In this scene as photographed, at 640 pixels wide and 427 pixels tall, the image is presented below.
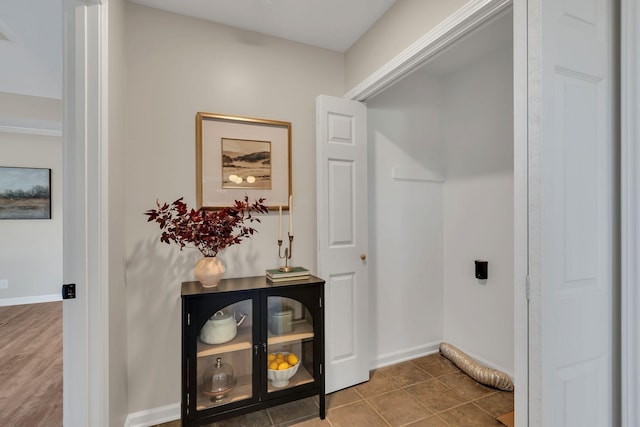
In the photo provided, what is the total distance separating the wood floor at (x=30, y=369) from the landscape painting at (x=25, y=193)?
134cm

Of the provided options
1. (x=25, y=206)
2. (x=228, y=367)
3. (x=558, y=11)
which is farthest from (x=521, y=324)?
(x=25, y=206)

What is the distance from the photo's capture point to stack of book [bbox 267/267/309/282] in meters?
1.97

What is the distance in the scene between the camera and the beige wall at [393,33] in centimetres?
160

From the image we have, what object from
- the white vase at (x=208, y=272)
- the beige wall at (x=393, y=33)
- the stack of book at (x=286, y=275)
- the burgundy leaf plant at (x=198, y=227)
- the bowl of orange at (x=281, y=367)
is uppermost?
the beige wall at (x=393, y=33)

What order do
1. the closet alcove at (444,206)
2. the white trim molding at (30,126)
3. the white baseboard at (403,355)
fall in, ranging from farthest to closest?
the white trim molding at (30,126), the white baseboard at (403,355), the closet alcove at (444,206)

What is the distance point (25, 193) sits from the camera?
170 inches

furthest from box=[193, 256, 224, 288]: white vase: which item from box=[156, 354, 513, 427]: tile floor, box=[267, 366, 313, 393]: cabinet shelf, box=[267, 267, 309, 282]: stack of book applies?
box=[156, 354, 513, 427]: tile floor

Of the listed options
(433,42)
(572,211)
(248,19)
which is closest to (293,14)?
(248,19)

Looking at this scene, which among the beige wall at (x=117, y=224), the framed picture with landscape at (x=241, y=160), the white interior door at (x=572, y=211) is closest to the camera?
the white interior door at (x=572, y=211)

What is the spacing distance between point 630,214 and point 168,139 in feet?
7.68

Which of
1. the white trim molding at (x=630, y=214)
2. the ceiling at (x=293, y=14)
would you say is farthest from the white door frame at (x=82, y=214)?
the white trim molding at (x=630, y=214)

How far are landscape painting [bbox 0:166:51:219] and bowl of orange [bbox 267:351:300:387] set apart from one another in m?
4.49

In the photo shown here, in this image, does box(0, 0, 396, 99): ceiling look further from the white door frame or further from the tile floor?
the tile floor

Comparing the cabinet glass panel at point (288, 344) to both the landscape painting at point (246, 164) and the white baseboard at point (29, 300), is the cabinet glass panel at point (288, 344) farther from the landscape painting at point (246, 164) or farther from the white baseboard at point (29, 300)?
the white baseboard at point (29, 300)
